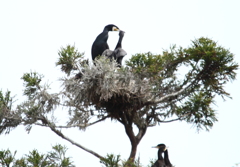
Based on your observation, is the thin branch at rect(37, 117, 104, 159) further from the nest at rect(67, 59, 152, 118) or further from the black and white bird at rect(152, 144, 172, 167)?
the black and white bird at rect(152, 144, 172, 167)

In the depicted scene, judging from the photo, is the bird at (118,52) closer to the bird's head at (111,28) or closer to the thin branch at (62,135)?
the bird's head at (111,28)

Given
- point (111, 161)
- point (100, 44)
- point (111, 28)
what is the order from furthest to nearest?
1. point (111, 28)
2. point (100, 44)
3. point (111, 161)

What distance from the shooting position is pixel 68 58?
33.3ft

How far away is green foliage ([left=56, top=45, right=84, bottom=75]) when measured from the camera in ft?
33.2

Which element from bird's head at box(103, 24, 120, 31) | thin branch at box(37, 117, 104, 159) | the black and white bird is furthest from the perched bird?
Answer: bird's head at box(103, 24, 120, 31)

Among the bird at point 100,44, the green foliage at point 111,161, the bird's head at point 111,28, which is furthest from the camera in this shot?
the bird's head at point 111,28

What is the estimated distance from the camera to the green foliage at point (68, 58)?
10133mm

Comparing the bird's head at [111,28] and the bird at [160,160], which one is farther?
the bird's head at [111,28]

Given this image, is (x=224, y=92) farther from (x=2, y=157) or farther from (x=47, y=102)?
(x=2, y=157)

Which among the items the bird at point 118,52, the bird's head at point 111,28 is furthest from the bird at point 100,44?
the bird at point 118,52

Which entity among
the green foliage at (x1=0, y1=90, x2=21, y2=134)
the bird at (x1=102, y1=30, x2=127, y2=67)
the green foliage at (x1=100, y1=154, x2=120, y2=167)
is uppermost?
the bird at (x1=102, y1=30, x2=127, y2=67)

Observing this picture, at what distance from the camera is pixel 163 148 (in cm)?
1104

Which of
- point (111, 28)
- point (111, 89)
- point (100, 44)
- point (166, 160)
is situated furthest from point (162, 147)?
point (111, 28)

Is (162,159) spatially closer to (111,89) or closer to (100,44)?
(111,89)
